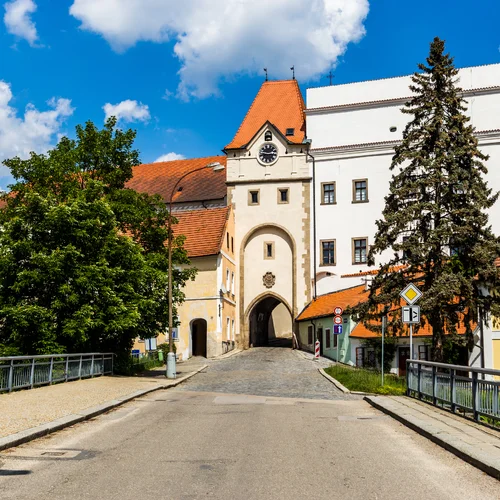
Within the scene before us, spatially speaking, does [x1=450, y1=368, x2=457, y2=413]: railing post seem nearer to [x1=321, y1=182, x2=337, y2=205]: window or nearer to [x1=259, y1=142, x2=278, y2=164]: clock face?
[x1=321, y1=182, x2=337, y2=205]: window

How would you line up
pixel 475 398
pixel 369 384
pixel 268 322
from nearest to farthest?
1. pixel 475 398
2. pixel 369 384
3. pixel 268 322

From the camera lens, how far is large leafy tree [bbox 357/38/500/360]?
83.6 ft

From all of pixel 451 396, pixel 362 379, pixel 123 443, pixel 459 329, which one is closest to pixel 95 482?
pixel 123 443

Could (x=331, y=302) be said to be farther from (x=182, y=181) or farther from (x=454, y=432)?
(x=454, y=432)

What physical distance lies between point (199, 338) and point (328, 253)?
1192 centimetres

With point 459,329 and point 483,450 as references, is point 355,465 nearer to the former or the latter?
point 483,450

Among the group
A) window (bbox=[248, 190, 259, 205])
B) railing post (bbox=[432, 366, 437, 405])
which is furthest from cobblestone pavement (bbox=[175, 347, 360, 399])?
window (bbox=[248, 190, 259, 205])

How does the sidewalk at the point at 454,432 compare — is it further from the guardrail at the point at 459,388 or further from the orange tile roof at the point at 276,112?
the orange tile roof at the point at 276,112

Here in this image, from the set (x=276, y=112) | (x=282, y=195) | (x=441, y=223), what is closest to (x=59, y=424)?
(x=441, y=223)

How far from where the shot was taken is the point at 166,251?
31750 millimetres

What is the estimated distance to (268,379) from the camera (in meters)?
26.8

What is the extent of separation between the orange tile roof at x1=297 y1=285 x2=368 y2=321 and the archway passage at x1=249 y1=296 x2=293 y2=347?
428cm

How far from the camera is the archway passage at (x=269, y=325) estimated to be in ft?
184

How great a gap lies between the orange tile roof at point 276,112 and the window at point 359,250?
9.46m
